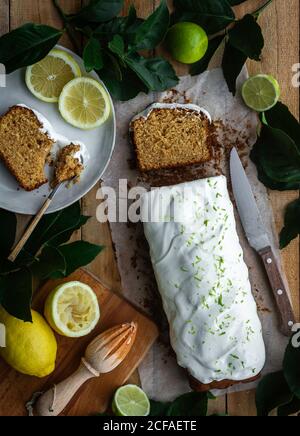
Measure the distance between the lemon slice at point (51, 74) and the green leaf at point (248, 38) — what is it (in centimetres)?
55

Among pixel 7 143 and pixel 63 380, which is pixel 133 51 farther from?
pixel 63 380

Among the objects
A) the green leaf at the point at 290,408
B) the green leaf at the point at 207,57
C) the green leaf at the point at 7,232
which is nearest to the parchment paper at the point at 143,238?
the green leaf at the point at 207,57

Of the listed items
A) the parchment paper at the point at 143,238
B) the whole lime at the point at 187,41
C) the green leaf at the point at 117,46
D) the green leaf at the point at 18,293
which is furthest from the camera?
the parchment paper at the point at 143,238

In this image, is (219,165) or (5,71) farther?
(219,165)

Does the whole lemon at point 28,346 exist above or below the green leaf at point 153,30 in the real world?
below

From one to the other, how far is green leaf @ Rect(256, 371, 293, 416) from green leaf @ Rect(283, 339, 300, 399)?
6 centimetres

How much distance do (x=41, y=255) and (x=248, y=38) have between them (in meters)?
1.01

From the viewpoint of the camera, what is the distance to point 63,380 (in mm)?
1936

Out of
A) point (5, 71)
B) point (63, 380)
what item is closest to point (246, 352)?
point (63, 380)

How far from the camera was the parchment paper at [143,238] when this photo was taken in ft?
6.73

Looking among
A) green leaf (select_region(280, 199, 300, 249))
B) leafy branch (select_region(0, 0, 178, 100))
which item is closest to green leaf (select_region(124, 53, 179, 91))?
leafy branch (select_region(0, 0, 178, 100))

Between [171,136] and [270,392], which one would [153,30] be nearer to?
[171,136]

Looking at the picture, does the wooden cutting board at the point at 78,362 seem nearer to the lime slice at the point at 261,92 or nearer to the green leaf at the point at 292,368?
the green leaf at the point at 292,368

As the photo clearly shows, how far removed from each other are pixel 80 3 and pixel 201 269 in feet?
3.25
